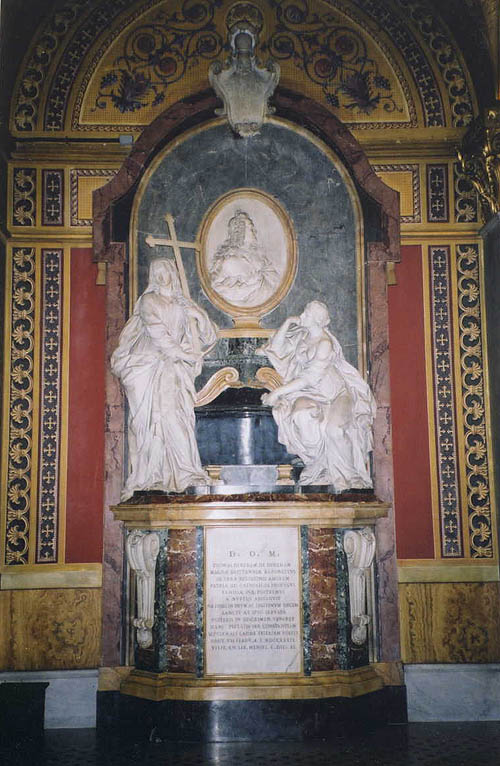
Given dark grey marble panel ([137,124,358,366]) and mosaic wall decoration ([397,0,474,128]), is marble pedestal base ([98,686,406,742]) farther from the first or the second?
mosaic wall decoration ([397,0,474,128])

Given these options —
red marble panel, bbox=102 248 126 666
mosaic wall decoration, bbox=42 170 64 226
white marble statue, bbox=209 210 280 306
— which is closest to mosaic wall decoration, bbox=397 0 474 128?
white marble statue, bbox=209 210 280 306

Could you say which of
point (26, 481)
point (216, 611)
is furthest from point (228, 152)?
point (216, 611)

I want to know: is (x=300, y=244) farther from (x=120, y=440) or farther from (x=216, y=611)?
(x=216, y=611)

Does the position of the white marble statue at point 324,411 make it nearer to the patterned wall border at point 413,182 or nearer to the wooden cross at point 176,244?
the wooden cross at point 176,244

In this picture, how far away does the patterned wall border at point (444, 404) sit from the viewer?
8.59 meters

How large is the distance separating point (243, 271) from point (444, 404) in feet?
7.36

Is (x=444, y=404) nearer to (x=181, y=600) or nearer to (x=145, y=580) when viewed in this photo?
(x=181, y=600)

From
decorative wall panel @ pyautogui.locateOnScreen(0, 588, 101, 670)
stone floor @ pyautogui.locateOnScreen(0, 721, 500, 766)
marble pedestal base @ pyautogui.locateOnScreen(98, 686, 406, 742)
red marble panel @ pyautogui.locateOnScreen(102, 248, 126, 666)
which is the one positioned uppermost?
red marble panel @ pyautogui.locateOnScreen(102, 248, 126, 666)

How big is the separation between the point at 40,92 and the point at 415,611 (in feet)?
19.7

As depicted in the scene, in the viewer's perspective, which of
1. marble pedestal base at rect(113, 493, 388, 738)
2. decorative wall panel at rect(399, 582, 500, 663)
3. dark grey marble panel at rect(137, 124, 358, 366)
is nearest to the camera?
marble pedestal base at rect(113, 493, 388, 738)

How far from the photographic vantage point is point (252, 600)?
7.56 meters

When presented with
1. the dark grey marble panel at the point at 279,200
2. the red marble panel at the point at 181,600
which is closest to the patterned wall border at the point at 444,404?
the dark grey marble panel at the point at 279,200

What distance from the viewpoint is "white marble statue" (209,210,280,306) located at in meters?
8.91

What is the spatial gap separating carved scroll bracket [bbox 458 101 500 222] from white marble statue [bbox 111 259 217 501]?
9.65 feet
